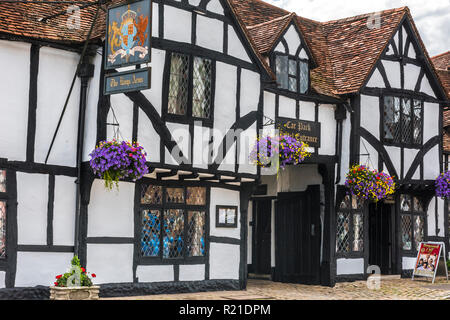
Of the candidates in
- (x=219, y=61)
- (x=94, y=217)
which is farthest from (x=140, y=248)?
(x=219, y=61)

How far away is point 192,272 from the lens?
14398 millimetres

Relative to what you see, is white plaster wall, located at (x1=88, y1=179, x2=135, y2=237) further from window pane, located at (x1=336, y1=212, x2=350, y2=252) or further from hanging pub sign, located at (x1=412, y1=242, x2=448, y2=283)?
hanging pub sign, located at (x1=412, y1=242, x2=448, y2=283)

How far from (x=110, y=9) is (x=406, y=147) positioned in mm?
9994

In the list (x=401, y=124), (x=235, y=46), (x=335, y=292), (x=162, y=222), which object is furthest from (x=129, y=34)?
(x=401, y=124)

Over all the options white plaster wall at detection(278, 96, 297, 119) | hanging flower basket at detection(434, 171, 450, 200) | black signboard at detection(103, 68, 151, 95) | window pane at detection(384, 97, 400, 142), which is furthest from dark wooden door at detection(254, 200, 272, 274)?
black signboard at detection(103, 68, 151, 95)

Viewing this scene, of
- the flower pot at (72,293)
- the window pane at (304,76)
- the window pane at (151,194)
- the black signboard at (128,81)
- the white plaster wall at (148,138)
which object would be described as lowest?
the flower pot at (72,293)

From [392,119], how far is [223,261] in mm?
6580

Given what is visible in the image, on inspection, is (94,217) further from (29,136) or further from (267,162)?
(267,162)

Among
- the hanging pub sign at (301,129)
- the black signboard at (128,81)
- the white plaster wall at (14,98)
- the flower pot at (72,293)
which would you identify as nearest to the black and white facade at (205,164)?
the white plaster wall at (14,98)

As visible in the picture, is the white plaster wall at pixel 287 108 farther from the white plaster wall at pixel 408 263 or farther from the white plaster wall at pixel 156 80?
the white plaster wall at pixel 408 263

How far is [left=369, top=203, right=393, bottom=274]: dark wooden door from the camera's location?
19328 millimetres

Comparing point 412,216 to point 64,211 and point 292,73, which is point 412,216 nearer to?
point 292,73

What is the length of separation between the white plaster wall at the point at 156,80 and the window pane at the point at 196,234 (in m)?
2.59

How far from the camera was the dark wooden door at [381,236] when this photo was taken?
19.3 meters
